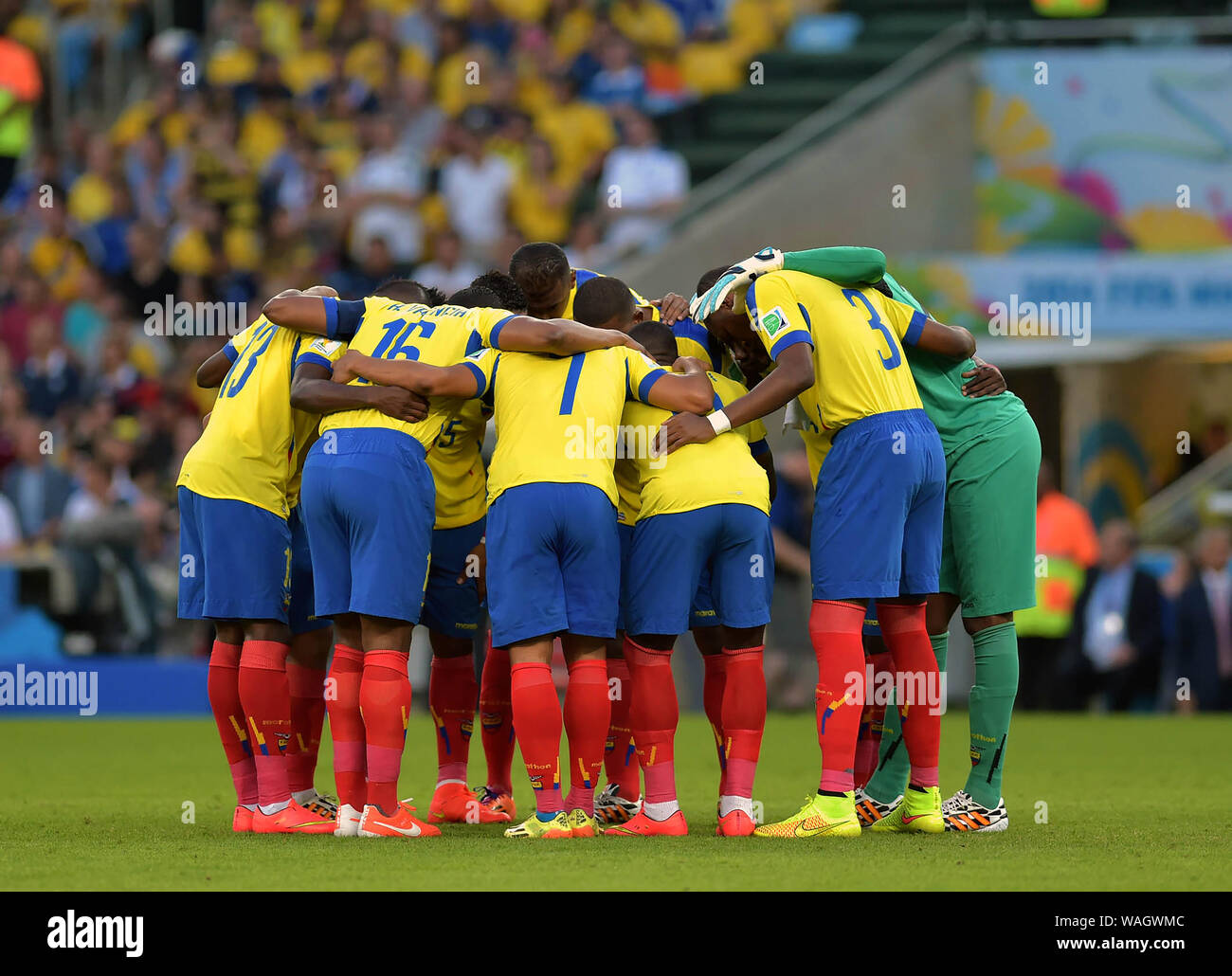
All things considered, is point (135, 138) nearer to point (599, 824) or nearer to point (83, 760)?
point (83, 760)

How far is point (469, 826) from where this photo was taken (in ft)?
25.8

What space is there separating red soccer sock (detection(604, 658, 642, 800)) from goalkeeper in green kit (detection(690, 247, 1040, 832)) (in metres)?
0.97

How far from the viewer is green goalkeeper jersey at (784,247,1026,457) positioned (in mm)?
7641

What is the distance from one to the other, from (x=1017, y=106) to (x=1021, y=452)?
1101 centimetres

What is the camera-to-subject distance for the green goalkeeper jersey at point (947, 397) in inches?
301

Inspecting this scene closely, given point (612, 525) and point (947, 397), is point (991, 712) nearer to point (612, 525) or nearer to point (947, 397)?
point (947, 397)

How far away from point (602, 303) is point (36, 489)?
32.8 ft

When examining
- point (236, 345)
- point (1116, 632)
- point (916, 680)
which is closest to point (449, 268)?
point (1116, 632)

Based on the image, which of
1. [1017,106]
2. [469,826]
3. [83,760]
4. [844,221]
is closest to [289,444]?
[469,826]

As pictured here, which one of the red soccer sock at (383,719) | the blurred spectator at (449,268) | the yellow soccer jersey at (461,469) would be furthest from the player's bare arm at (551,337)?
the blurred spectator at (449,268)

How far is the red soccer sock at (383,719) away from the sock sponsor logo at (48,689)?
8.85m

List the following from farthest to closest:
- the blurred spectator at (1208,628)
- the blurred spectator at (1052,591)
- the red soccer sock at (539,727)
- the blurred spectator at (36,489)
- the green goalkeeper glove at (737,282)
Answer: the blurred spectator at (36,489) → the blurred spectator at (1052,591) → the blurred spectator at (1208,628) → the green goalkeeper glove at (737,282) → the red soccer sock at (539,727)

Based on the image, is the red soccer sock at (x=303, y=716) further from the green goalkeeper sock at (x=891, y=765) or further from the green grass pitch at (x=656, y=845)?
the green goalkeeper sock at (x=891, y=765)

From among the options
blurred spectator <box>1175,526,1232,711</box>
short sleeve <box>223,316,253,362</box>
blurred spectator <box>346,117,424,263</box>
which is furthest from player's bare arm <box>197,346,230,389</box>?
blurred spectator <box>346,117,424,263</box>
